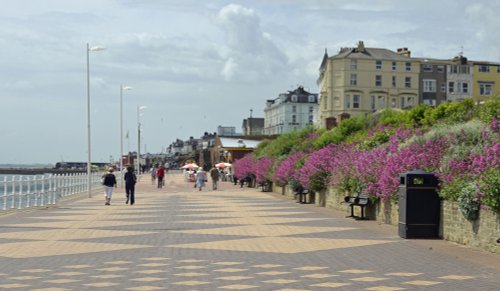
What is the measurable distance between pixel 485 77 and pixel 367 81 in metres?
18.6

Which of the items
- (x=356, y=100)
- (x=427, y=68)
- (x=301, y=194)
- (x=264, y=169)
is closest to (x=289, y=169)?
(x=301, y=194)

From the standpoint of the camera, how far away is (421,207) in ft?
47.2

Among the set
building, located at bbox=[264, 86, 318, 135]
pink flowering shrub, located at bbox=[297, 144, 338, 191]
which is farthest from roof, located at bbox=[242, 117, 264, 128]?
pink flowering shrub, located at bbox=[297, 144, 338, 191]

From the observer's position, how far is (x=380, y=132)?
83.9 ft

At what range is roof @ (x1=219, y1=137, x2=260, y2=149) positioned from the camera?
3648 inches

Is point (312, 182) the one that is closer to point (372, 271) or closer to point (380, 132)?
point (380, 132)

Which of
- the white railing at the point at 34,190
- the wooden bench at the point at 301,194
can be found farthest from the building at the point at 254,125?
the wooden bench at the point at 301,194

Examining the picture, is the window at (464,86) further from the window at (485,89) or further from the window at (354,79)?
the window at (354,79)

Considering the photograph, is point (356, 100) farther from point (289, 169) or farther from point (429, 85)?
point (289, 169)

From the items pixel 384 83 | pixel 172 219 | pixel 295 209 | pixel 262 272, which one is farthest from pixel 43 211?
pixel 384 83

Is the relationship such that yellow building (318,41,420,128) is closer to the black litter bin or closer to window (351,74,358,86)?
window (351,74,358,86)

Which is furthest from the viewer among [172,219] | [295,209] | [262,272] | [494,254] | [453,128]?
[295,209]

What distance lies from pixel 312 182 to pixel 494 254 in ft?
49.3

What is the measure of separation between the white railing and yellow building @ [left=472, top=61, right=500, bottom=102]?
74715 mm
